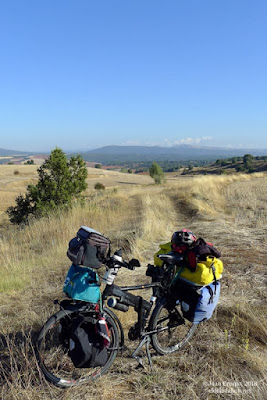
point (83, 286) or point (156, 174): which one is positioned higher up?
point (83, 286)

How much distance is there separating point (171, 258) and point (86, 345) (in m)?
1.26

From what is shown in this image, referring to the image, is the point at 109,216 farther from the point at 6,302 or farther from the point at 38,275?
the point at 6,302

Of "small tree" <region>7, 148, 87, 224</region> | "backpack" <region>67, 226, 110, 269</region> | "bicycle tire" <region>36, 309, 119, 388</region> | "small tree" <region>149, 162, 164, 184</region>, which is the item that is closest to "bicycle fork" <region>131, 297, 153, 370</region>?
"bicycle tire" <region>36, 309, 119, 388</region>

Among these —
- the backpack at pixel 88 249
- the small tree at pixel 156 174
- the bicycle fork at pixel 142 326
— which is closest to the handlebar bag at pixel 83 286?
the backpack at pixel 88 249

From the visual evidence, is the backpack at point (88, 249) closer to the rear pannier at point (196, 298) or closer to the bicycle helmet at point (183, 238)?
the bicycle helmet at point (183, 238)

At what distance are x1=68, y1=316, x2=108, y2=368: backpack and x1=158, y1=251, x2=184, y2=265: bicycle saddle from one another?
1.01 m

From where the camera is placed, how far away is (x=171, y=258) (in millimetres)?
3236

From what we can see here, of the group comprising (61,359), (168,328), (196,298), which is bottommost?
(61,359)

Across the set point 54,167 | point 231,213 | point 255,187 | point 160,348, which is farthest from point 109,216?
point 255,187

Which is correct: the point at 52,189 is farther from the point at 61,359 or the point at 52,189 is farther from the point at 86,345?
the point at 86,345

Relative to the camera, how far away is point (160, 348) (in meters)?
3.29

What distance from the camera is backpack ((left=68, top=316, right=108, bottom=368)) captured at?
261 centimetres

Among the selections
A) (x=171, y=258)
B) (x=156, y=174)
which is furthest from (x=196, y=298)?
(x=156, y=174)

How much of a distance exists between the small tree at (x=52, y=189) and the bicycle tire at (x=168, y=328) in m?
9.31
